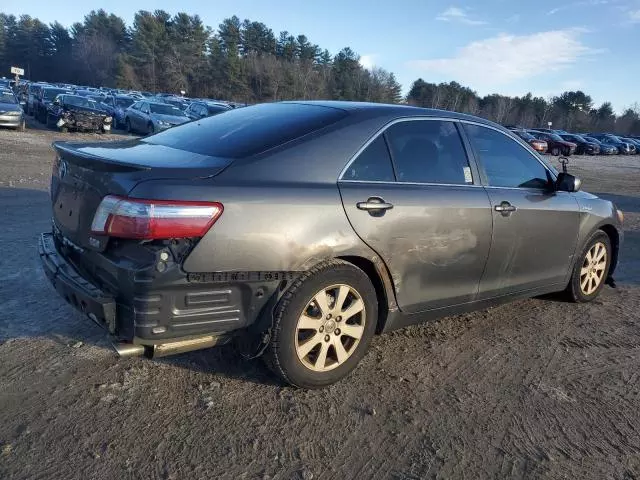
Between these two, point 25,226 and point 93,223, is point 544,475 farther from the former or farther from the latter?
point 25,226

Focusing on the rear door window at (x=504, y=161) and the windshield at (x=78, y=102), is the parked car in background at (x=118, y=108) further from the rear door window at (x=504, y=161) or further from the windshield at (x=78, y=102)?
the rear door window at (x=504, y=161)

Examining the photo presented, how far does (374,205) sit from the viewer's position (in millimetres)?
3229

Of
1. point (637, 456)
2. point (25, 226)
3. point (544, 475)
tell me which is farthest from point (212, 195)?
point (25, 226)

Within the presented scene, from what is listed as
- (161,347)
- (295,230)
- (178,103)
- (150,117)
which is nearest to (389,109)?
(295,230)

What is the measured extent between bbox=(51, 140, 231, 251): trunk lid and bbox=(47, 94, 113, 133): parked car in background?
61.4 ft

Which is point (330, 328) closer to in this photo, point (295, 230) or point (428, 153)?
point (295, 230)

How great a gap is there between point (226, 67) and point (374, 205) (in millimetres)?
82289

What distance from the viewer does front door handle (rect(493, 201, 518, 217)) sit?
3939 mm

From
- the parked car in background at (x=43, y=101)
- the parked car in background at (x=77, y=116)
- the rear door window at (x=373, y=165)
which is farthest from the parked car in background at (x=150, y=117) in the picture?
the rear door window at (x=373, y=165)

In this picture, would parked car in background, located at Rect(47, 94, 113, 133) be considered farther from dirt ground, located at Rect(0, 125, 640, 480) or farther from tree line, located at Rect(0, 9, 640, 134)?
tree line, located at Rect(0, 9, 640, 134)

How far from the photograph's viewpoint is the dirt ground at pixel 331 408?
8.50 ft

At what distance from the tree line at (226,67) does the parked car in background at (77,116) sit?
48.4 meters

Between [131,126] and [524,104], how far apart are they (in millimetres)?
81198

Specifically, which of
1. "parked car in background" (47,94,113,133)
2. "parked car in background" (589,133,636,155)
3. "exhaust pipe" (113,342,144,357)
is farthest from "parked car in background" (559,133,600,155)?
"exhaust pipe" (113,342,144,357)
